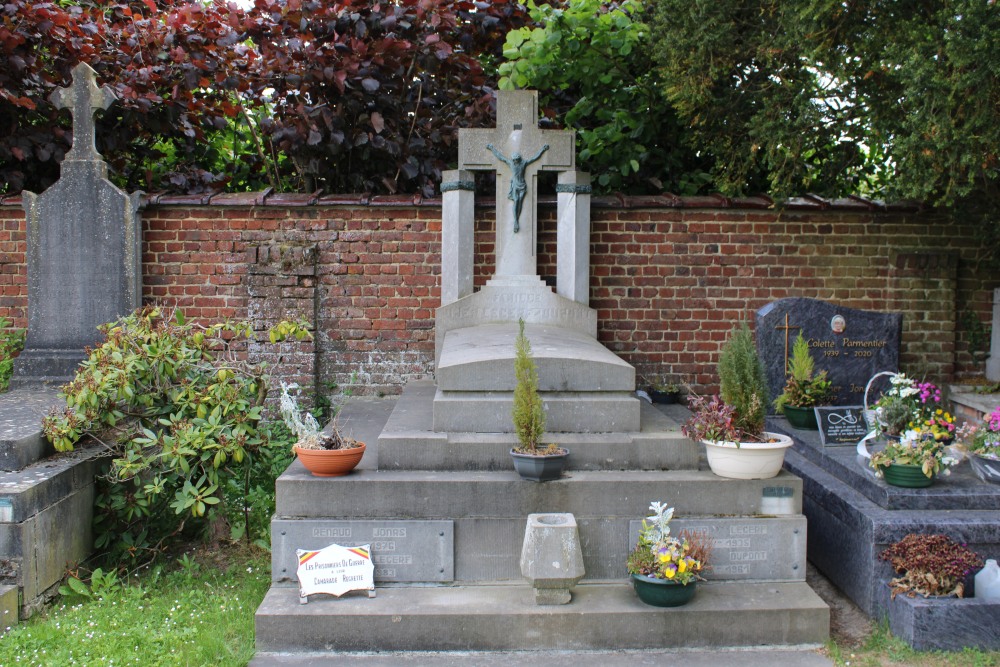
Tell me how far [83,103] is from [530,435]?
4635mm

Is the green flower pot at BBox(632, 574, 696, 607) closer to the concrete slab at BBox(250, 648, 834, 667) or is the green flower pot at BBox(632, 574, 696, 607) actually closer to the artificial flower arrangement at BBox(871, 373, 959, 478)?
the concrete slab at BBox(250, 648, 834, 667)

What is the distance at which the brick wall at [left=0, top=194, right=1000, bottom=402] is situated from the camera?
22.9 ft

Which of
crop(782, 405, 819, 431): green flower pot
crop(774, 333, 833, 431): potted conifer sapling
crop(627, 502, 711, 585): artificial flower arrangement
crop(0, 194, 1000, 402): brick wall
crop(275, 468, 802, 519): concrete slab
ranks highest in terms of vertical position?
crop(0, 194, 1000, 402): brick wall

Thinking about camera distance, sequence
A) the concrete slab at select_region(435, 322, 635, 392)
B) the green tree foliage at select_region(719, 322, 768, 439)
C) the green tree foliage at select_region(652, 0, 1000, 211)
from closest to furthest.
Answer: the green tree foliage at select_region(719, 322, 768, 439) → the concrete slab at select_region(435, 322, 635, 392) → the green tree foliage at select_region(652, 0, 1000, 211)

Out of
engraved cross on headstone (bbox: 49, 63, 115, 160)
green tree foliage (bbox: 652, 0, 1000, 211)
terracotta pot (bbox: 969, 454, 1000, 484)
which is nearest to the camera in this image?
terracotta pot (bbox: 969, 454, 1000, 484)

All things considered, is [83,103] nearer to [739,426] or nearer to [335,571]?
[335,571]

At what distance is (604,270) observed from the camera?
7.17 meters

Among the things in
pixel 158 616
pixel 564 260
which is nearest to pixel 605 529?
pixel 158 616

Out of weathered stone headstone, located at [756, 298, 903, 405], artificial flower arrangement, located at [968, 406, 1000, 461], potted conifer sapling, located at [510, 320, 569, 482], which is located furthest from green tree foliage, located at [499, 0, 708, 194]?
potted conifer sapling, located at [510, 320, 569, 482]

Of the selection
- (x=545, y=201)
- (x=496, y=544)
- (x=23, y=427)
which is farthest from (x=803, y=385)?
(x=23, y=427)

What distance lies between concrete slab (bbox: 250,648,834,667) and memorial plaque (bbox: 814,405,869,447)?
1.84 metres

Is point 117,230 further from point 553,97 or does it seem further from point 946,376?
point 946,376

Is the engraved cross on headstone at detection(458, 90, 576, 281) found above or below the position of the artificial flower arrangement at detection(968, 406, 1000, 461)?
above

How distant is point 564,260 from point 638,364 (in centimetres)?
123
